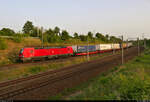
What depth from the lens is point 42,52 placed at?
96.2 feet

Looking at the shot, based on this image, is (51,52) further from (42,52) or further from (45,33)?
(45,33)

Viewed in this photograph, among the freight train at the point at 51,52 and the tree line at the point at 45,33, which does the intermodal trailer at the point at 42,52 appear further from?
the tree line at the point at 45,33

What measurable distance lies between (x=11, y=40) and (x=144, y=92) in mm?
42172

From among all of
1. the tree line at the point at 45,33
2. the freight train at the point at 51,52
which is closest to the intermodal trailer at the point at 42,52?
the freight train at the point at 51,52

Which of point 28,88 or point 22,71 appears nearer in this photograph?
point 28,88

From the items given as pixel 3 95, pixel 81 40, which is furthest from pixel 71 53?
pixel 81 40

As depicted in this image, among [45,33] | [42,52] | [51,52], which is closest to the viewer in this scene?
[42,52]

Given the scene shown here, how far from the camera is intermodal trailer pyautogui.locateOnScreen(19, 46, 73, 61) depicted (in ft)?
83.7

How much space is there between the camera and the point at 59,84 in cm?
1429

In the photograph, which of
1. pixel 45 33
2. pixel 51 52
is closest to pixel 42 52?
pixel 51 52

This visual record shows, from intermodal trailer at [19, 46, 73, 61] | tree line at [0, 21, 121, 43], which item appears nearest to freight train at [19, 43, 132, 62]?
intermodal trailer at [19, 46, 73, 61]

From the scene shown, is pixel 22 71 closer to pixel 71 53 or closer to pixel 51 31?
pixel 71 53

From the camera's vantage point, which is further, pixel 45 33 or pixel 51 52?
pixel 45 33

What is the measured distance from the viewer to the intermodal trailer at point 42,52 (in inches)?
1005
